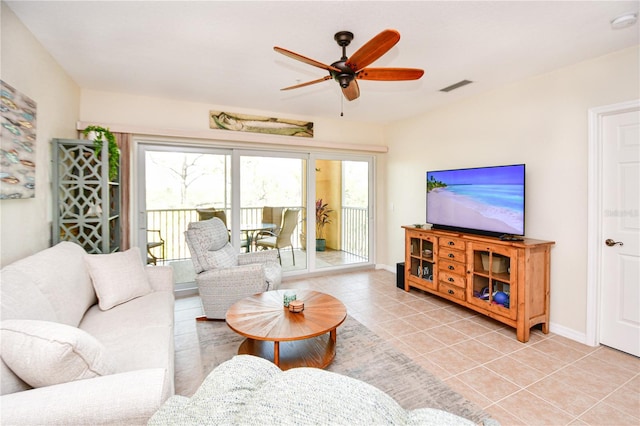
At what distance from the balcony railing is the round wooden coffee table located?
194 centimetres

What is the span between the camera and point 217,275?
309 centimetres

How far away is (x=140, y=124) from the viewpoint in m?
3.77

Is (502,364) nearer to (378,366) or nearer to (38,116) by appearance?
(378,366)

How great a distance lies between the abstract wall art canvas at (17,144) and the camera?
1850 mm

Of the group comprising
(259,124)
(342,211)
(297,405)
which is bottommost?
(297,405)

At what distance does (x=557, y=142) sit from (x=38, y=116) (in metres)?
4.60

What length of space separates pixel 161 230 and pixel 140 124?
1.37 m

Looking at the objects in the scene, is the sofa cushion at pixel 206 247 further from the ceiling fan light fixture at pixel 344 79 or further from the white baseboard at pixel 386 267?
the white baseboard at pixel 386 267

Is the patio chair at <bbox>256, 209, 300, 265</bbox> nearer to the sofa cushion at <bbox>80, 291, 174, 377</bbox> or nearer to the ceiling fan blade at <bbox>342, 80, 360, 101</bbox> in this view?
the sofa cushion at <bbox>80, 291, 174, 377</bbox>

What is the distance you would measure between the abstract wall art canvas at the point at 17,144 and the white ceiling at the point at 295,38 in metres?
0.63

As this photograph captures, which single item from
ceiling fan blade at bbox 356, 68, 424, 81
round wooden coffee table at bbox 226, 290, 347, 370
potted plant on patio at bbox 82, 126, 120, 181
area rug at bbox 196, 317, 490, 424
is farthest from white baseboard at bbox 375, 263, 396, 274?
potted plant on patio at bbox 82, 126, 120, 181

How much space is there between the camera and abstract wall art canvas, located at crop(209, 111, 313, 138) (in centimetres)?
417

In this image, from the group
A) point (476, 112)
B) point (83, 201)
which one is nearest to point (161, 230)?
point (83, 201)

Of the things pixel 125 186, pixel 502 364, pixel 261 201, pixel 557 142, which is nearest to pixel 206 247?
pixel 125 186
